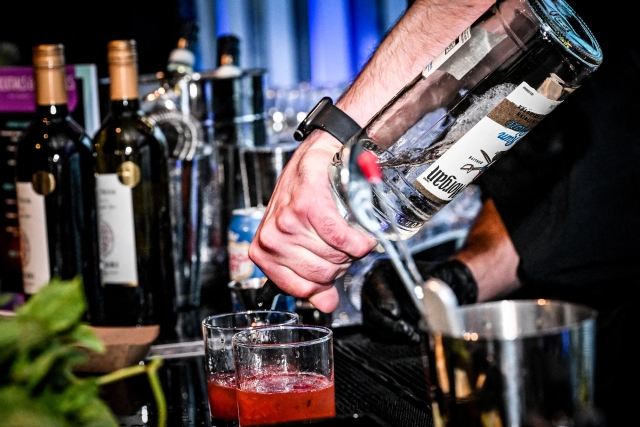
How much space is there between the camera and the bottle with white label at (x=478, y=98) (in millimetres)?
880

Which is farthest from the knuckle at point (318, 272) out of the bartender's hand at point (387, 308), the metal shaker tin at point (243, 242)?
the metal shaker tin at point (243, 242)

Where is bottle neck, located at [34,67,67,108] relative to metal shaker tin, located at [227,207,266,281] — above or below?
above

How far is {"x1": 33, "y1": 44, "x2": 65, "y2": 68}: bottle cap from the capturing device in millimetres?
1456

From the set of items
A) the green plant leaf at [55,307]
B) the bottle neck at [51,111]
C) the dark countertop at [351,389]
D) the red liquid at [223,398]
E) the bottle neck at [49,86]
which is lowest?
the dark countertop at [351,389]

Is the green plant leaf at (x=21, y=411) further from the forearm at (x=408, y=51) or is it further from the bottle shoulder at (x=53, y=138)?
the bottle shoulder at (x=53, y=138)

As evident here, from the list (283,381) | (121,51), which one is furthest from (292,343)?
(121,51)

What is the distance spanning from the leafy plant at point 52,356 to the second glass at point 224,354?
456 millimetres

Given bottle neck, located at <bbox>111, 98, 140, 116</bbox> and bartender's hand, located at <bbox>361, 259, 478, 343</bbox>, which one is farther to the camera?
bottle neck, located at <bbox>111, 98, 140, 116</bbox>

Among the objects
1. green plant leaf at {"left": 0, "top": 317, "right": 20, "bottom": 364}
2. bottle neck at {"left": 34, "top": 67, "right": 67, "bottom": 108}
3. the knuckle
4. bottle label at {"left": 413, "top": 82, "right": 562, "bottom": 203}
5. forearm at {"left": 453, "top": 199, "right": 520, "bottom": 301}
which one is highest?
bottle neck at {"left": 34, "top": 67, "right": 67, "bottom": 108}

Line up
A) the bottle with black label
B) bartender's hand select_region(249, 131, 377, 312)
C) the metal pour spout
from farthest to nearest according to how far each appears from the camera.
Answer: the bottle with black label, bartender's hand select_region(249, 131, 377, 312), the metal pour spout

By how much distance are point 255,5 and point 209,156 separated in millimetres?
2600

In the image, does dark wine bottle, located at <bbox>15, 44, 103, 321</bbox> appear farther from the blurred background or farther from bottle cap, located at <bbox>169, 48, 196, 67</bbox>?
the blurred background

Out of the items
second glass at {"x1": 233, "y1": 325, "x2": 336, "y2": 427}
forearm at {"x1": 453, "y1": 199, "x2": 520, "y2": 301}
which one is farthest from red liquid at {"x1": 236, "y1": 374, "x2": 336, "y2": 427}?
forearm at {"x1": 453, "y1": 199, "x2": 520, "y2": 301}

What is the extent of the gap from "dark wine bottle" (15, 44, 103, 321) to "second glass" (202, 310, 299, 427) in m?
0.58
